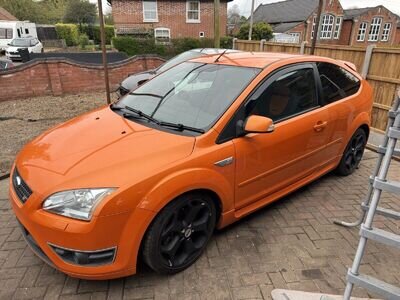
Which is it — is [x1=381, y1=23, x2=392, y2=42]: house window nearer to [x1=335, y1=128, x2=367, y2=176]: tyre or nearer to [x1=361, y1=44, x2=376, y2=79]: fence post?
[x1=361, y1=44, x2=376, y2=79]: fence post

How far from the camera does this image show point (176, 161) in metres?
2.27

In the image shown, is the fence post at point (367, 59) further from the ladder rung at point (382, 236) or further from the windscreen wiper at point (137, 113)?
the ladder rung at point (382, 236)

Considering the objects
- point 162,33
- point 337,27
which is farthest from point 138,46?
point 337,27

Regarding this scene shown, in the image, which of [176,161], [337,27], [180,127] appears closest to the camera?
[176,161]

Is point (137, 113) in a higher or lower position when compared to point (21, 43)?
higher

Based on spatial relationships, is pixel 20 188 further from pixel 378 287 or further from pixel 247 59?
pixel 378 287

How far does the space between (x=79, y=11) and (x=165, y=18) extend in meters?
25.0

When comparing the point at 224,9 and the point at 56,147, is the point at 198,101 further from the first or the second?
the point at 224,9

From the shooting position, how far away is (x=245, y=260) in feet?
8.79

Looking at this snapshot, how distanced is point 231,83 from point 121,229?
5.21 feet

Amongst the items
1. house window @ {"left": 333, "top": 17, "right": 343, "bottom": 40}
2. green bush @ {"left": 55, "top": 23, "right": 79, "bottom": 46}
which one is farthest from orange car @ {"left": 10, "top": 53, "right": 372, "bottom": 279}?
house window @ {"left": 333, "top": 17, "right": 343, "bottom": 40}

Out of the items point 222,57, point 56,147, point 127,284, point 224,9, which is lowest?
point 127,284

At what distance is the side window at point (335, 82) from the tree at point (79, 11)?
46107 millimetres

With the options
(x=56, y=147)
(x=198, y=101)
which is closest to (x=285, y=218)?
(x=198, y=101)
